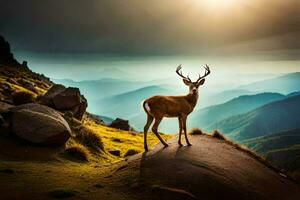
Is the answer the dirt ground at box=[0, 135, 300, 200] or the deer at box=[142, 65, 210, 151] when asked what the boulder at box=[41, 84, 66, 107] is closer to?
the dirt ground at box=[0, 135, 300, 200]

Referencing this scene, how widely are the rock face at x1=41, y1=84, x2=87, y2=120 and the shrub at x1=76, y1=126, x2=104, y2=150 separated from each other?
6.66 m

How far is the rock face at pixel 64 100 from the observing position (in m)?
35.7

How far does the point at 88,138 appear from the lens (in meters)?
29.3

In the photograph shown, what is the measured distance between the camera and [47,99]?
119 feet

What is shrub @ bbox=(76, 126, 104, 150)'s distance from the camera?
93.7 feet

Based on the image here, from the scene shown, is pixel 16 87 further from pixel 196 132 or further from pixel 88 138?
pixel 196 132

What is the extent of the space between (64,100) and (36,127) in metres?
13.3

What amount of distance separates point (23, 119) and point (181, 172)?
12.5 meters

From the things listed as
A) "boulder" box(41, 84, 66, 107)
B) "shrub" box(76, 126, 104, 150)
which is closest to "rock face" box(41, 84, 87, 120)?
"boulder" box(41, 84, 66, 107)

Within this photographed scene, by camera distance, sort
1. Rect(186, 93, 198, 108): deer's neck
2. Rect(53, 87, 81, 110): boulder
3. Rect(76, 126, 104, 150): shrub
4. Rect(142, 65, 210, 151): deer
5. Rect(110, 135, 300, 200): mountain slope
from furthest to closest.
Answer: Rect(53, 87, 81, 110): boulder < Rect(76, 126, 104, 150): shrub < Rect(186, 93, 198, 108): deer's neck < Rect(142, 65, 210, 151): deer < Rect(110, 135, 300, 200): mountain slope

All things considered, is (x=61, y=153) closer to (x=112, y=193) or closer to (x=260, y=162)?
(x=112, y=193)

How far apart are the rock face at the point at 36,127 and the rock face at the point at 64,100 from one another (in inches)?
436

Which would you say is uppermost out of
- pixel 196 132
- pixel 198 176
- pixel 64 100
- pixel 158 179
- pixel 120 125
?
pixel 120 125

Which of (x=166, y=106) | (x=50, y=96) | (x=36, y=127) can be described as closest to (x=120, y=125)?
(x=50, y=96)
